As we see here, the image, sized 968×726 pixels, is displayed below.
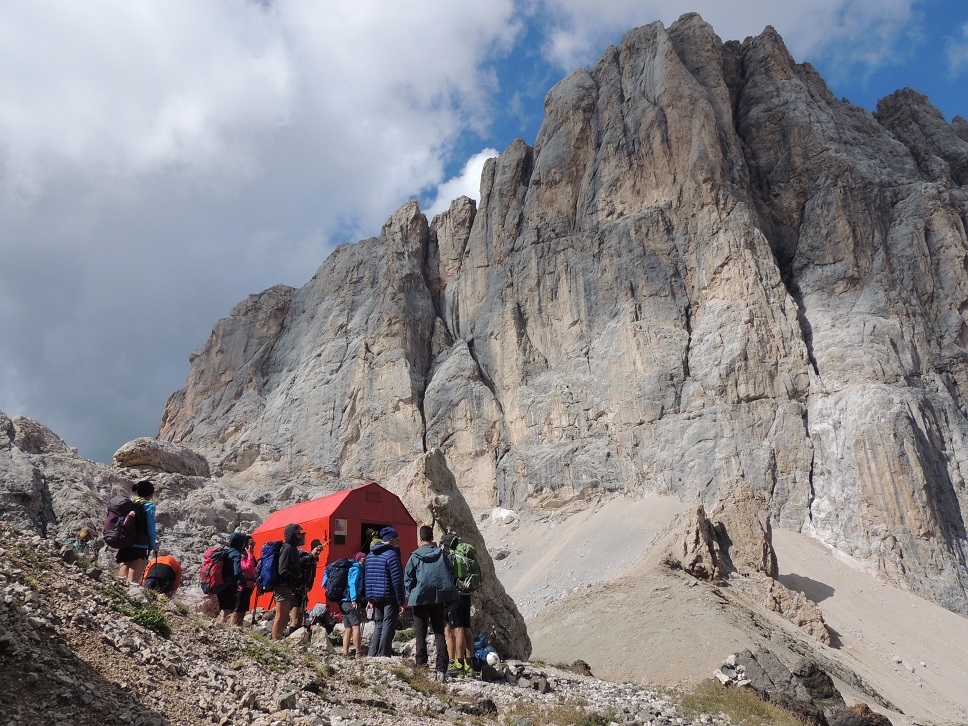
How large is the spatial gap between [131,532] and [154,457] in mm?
8920

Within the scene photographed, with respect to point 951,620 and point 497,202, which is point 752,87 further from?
point 951,620

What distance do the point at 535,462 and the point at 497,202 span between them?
88.1 ft

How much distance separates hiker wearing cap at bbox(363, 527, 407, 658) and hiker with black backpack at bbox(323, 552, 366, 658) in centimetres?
35

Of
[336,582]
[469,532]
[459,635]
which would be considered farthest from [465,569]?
[469,532]

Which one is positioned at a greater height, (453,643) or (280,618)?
(280,618)

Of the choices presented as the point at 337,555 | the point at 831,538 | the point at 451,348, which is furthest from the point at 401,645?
the point at 451,348

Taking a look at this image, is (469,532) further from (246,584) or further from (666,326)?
(666,326)

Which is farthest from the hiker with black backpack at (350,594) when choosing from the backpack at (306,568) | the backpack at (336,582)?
the backpack at (306,568)

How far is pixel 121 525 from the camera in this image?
9.13 meters

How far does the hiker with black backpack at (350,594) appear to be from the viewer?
9727 mm

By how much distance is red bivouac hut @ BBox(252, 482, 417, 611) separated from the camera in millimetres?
14594

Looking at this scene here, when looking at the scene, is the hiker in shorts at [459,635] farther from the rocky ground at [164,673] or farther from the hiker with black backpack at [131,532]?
the hiker with black backpack at [131,532]

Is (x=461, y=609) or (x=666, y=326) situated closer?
(x=461, y=609)

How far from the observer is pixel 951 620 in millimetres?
30891
